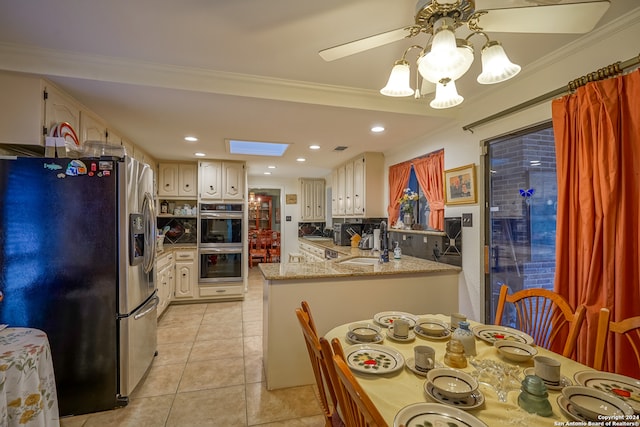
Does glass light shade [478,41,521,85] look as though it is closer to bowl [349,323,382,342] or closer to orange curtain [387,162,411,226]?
bowl [349,323,382,342]

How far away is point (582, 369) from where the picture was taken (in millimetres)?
1162

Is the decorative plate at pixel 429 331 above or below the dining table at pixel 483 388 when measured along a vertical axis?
above

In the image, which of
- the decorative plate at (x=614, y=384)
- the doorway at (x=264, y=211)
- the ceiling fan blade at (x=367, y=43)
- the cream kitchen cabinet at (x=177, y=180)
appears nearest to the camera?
the decorative plate at (x=614, y=384)

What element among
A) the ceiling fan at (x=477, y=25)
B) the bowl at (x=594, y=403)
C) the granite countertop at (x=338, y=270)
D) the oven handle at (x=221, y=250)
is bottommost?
the bowl at (x=594, y=403)

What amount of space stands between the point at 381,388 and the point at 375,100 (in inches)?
83.1

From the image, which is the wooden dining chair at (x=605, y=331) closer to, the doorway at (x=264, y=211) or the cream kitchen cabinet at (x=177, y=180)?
the cream kitchen cabinet at (x=177, y=180)

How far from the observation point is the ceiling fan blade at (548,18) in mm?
997

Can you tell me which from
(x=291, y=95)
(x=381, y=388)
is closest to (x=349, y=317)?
(x=381, y=388)

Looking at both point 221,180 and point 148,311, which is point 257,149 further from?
point 148,311

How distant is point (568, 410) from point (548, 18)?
135 centimetres

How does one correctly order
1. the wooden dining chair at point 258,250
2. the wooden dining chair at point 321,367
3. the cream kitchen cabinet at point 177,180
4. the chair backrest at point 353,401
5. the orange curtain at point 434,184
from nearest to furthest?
the chair backrest at point 353,401 < the wooden dining chair at point 321,367 < the orange curtain at point 434,184 < the cream kitchen cabinet at point 177,180 < the wooden dining chair at point 258,250

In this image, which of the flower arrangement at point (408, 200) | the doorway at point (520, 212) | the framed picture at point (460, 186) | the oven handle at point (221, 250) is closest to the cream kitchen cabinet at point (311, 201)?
the oven handle at point (221, 250)

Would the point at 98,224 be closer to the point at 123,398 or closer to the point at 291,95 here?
the point at 123,398

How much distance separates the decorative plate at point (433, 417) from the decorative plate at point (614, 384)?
1.80 feet
